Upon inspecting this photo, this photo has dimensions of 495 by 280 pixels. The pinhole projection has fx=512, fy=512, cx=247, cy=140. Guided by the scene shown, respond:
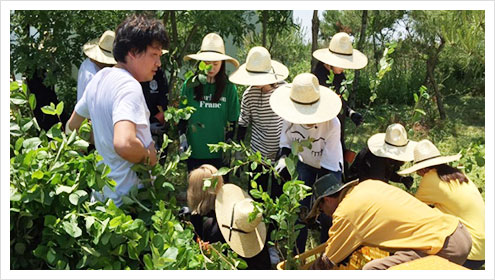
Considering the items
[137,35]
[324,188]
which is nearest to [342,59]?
[324,188]

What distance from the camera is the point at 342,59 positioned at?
425 cm

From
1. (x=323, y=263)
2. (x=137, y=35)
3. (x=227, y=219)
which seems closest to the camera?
(x=137, y=35)

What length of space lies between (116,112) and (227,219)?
43.8 inches

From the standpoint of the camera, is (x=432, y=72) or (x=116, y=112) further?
(x=432, y=72)

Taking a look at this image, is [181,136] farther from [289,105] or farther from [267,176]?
[267,176]

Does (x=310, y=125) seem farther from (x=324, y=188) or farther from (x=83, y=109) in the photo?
(x=83, y=109)

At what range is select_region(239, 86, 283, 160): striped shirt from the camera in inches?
146

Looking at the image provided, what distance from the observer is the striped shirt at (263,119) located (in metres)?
3.70

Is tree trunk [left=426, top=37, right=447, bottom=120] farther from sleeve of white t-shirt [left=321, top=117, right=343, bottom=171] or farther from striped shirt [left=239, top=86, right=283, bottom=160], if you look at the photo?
sleeve of white t-shirt [left=321, top=117, right=343, bottom=171]

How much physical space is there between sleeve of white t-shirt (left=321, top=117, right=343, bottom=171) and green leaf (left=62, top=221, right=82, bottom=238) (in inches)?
79.9

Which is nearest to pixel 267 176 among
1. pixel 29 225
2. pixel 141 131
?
pixel 141 131

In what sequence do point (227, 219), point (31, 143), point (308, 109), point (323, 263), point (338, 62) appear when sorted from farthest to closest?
point (338, 62), point (308, 109), point (227, 219), point (323, 263), point (31, 143)

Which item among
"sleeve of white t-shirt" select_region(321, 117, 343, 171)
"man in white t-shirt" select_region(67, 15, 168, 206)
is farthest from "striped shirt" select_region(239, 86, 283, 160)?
"man in white t-shirt" select_region(67, 15, 168, 206)

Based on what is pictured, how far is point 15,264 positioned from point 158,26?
1089mm
